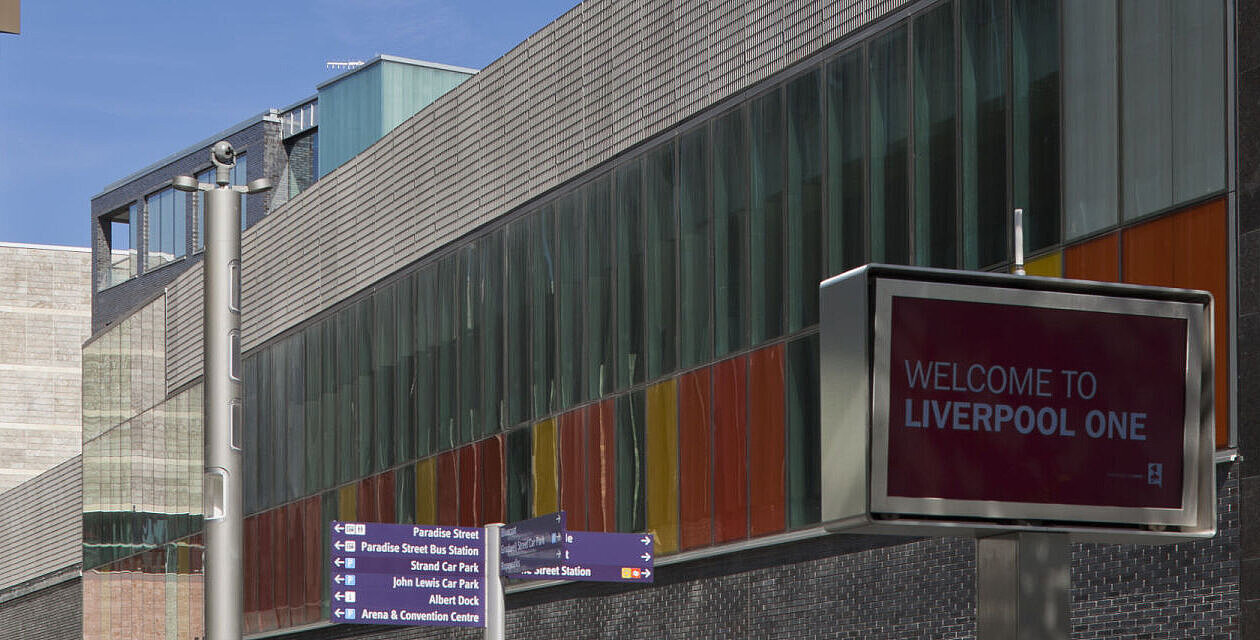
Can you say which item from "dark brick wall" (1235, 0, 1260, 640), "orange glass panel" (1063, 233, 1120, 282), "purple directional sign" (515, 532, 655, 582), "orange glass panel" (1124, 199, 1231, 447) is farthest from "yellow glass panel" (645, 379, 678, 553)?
"dark brick wall" (1235, 0, 1260, 640)

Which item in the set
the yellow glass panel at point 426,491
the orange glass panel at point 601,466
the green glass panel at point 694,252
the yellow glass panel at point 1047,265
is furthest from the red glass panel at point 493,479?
the yellow glass panel at point 1047,265

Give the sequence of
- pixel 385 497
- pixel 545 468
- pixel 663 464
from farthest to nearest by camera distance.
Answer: pixel 385 497
pixel 545 468
pixel 663 464

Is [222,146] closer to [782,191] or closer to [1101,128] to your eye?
[1101,128]

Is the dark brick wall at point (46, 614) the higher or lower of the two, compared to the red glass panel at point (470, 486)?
lower

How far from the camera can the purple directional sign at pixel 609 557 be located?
18062mm

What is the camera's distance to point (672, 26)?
26281 millimetres

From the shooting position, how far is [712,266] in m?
25.1

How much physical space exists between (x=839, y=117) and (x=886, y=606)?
557 cm

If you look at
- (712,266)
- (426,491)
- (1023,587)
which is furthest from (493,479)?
(1023,587)

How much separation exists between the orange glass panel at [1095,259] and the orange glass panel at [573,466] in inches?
432

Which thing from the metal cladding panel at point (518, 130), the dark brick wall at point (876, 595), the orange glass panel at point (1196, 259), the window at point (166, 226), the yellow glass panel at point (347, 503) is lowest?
the dark brick wall at point (876, 595)

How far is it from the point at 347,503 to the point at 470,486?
5.26 m

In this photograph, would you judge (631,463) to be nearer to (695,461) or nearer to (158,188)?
(695,461)

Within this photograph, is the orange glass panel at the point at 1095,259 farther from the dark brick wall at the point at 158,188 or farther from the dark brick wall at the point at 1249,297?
the dark brick wall at the point at 158,188
